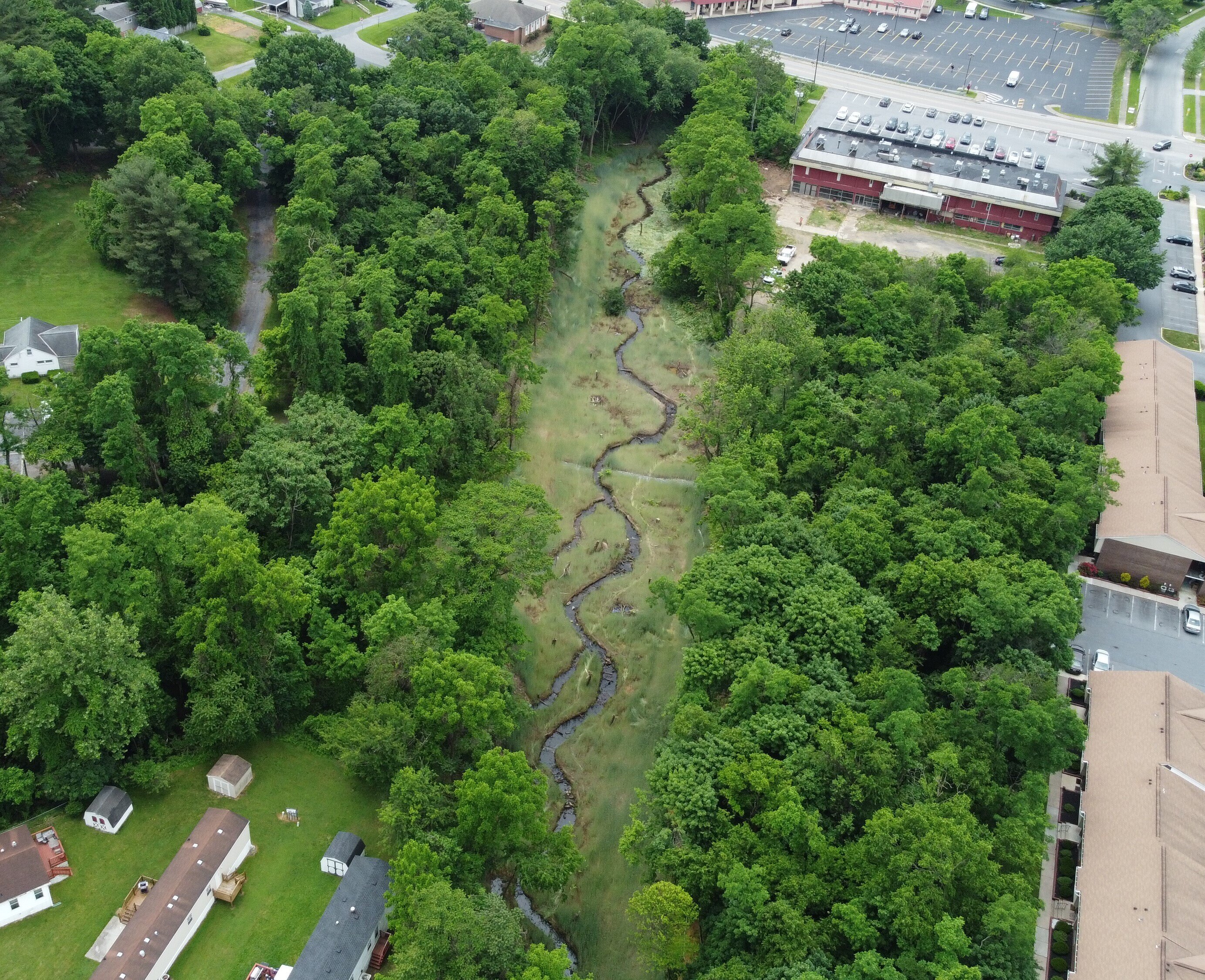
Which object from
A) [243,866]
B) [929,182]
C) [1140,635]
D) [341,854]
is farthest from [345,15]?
[1140,635]

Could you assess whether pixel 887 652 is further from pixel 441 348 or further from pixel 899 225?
pixel 899 225

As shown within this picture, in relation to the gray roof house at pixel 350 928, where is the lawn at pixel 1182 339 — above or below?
above

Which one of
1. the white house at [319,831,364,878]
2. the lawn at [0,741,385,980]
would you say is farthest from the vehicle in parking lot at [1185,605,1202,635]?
the white house at [319,831,364,878]

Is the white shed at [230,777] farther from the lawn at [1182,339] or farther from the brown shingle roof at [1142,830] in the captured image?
the lawn at [1182,339]

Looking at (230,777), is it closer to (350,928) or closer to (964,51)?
(350,928)

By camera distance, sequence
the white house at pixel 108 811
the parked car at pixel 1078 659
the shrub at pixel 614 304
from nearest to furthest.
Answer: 1. the white house at pixel 108 811
2. the parked car at pixel 1078 659
3. the shrub at pixel 614 304

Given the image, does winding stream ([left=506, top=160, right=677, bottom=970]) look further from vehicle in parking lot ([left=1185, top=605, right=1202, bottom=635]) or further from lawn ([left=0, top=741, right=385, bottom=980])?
vehicle in parking lot ([left=1185, top=605, right=1202, bottom=635])

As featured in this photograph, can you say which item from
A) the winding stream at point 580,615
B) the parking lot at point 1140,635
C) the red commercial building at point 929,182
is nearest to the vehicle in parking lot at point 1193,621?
the parking lot at point 1140,635
